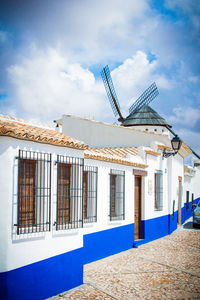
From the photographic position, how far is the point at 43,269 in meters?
5.15

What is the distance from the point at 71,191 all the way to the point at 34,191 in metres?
0.99

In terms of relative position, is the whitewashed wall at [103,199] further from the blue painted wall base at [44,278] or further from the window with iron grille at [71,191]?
the blue painted wall base at [44,278]

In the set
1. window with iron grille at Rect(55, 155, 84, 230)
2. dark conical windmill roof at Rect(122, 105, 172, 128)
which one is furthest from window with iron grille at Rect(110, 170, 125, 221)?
dark conical windmill roof at Rect(122, 105, 172, 128)

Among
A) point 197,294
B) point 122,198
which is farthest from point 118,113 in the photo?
point 197,294

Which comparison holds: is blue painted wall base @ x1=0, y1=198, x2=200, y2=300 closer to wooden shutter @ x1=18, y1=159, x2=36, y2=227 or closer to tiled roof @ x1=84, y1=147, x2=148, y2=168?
wooden shutter @ x1=18, y1=159, x2=36, y2=227

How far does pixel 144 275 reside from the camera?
6.73 m

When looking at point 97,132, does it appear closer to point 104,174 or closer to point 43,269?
point 104,174

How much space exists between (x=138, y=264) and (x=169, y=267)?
79 cm

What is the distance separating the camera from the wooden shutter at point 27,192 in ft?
16.8

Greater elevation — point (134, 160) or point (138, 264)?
point (134, 160)

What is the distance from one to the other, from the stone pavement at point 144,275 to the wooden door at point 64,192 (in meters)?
1.42

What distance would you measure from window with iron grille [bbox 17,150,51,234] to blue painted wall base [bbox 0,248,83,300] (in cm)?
66

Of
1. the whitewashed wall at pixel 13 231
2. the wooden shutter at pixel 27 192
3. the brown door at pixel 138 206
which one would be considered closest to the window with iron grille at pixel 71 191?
the wooden shutter at pixel 27 192

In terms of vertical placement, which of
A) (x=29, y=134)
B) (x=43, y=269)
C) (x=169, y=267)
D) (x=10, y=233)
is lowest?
(x=169, y=267)
